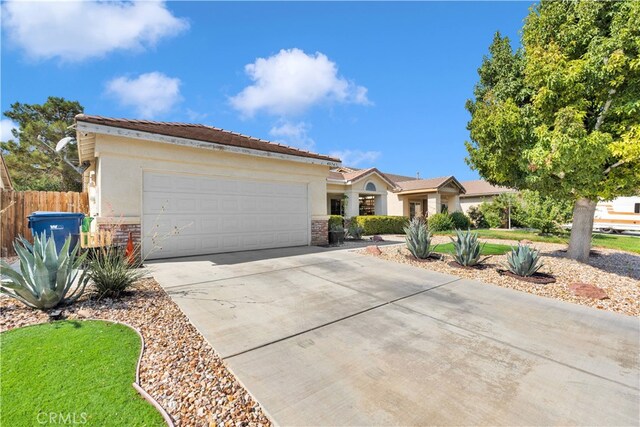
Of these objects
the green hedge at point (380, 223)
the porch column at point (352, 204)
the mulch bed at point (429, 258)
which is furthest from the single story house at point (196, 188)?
the porch column at point (352, 204)

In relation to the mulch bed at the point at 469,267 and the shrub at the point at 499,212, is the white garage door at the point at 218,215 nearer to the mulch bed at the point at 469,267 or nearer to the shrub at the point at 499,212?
the mulch bed at the point at 469,267

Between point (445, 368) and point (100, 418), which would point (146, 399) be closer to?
point (100, 418)

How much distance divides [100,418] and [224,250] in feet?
24.8

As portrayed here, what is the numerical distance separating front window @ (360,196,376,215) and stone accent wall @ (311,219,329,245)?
11398 millimetres

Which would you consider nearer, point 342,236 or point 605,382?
point 605,382

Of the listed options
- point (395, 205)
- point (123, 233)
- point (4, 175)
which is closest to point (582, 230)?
point (123, 233)

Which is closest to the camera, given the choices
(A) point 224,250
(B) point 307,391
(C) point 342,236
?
(B) point 307,391

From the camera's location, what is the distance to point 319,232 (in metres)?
12.1

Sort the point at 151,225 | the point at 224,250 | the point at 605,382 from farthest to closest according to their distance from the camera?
1. the point at 224,250
2. the point at 151,225
3. the point at 605,382

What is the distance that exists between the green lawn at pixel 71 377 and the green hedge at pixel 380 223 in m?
15.6

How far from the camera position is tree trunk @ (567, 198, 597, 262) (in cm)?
823

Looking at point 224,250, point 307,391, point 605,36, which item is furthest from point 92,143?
point 605,36

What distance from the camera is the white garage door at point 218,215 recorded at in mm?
8398

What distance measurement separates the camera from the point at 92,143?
27.4 ft
